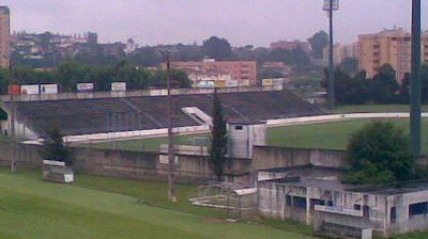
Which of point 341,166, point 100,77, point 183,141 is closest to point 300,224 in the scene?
point 341,166

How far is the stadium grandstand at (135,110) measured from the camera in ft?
145

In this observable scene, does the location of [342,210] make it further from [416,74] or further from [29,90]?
[29,90]

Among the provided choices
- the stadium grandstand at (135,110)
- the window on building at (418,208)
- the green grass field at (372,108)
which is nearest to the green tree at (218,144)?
the window on building at (418,208)

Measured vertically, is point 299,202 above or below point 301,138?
below

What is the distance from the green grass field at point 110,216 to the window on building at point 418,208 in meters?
2.17

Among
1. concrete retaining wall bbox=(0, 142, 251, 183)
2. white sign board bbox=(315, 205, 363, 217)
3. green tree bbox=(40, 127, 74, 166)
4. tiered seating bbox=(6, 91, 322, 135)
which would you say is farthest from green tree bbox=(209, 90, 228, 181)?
tiered seating bbox=(6, 91, 322, 135)

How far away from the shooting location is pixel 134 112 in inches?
1973

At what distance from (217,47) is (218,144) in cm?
14109

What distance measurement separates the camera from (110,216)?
21.8 meters

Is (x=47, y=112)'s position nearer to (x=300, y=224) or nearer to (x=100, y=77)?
(x=100, y=77)

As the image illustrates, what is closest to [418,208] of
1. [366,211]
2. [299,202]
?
[366,211]

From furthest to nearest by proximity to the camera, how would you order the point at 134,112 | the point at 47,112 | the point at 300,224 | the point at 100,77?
the point at 100,77, the point at 134,112, the point at 47,112, the point at 300,224

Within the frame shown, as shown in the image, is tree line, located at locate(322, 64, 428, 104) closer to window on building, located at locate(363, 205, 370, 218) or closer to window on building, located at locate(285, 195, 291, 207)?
window on building, located at locate(285, 195, 291, 207)

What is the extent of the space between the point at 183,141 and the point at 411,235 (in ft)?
65.0
